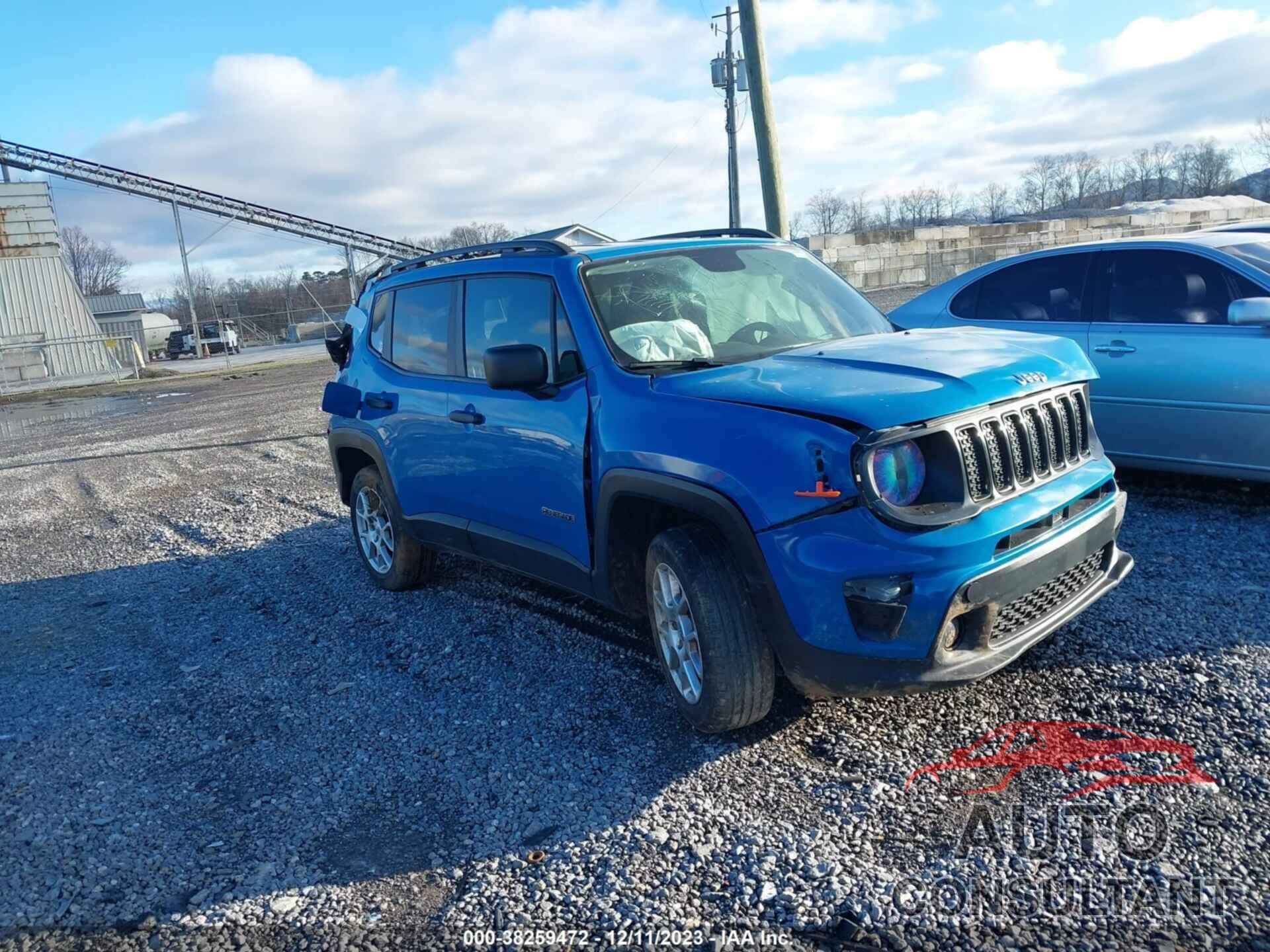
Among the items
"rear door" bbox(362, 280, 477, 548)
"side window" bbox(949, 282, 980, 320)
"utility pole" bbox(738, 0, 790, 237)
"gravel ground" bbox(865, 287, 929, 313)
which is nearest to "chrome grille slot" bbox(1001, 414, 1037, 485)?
"rear door" bbox(362, 280, 477, 548)

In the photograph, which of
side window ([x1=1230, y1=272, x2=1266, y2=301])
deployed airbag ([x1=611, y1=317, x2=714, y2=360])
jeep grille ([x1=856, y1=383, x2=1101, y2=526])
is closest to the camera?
jeep grille ([x1=856, y1=383, x2=1101, y2=526])

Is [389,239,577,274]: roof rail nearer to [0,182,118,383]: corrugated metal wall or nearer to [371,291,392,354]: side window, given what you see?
[371,291,392,354]: side window

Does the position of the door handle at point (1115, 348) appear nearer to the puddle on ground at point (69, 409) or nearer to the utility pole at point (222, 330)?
the puddle on ground at point (69, 409)

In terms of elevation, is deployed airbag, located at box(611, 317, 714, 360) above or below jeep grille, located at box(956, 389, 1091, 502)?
above

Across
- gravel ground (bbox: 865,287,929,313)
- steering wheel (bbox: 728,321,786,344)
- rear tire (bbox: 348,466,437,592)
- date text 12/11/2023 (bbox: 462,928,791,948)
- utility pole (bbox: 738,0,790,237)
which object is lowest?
date text 12/11/2023 (bbox: 462,928,791,948)

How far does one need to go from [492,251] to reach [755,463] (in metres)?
2.35

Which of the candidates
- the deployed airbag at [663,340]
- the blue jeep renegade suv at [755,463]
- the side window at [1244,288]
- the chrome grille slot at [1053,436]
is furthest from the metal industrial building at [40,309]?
the chrome grille slot at [1053,436]

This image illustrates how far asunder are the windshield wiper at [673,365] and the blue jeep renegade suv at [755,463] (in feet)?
0.07

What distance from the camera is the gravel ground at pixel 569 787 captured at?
2.80 m

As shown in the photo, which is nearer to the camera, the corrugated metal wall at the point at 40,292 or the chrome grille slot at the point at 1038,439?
the chrome grille slot at the point at 1038,439

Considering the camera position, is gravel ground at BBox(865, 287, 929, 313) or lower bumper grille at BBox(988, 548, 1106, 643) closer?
lower bumper grille at BBox(988, 548, 1106, 643)

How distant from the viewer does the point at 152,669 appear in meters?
5.18

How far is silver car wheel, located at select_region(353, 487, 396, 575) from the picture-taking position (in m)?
6.08

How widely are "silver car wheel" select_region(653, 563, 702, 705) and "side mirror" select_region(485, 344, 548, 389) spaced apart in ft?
3.25
